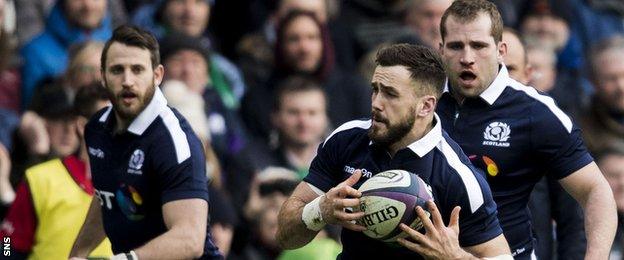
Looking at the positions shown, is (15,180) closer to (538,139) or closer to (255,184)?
(255,184)

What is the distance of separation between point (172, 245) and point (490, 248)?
65.8 inches

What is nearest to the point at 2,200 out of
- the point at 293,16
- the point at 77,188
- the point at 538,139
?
the point at 77,188

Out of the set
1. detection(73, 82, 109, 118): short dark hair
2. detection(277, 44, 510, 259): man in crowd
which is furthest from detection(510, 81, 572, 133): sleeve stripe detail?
detection(73, 82, 109, 118): short dark hair

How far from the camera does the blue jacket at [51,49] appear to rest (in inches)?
519

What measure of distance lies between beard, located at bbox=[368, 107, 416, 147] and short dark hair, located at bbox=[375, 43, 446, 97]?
0.16 meters

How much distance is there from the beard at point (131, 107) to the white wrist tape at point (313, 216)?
1.34 metres

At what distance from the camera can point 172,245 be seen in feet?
28.3

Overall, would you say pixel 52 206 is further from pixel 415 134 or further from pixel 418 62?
pixel 418 62

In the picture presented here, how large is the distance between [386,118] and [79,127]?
10.5 ft

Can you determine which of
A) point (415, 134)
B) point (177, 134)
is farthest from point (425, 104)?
point (177, 134)

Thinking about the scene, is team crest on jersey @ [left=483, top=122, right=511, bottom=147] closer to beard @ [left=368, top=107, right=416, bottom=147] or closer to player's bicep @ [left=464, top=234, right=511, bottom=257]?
player's bicep @ [left=464, top=234, right=511, bottom=257]

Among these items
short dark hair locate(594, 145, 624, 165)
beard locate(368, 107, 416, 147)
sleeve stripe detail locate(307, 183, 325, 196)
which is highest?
beard locate(368, 107, 416, 147)

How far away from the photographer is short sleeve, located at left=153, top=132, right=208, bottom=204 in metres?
8.77

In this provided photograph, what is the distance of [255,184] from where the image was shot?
1277cm
